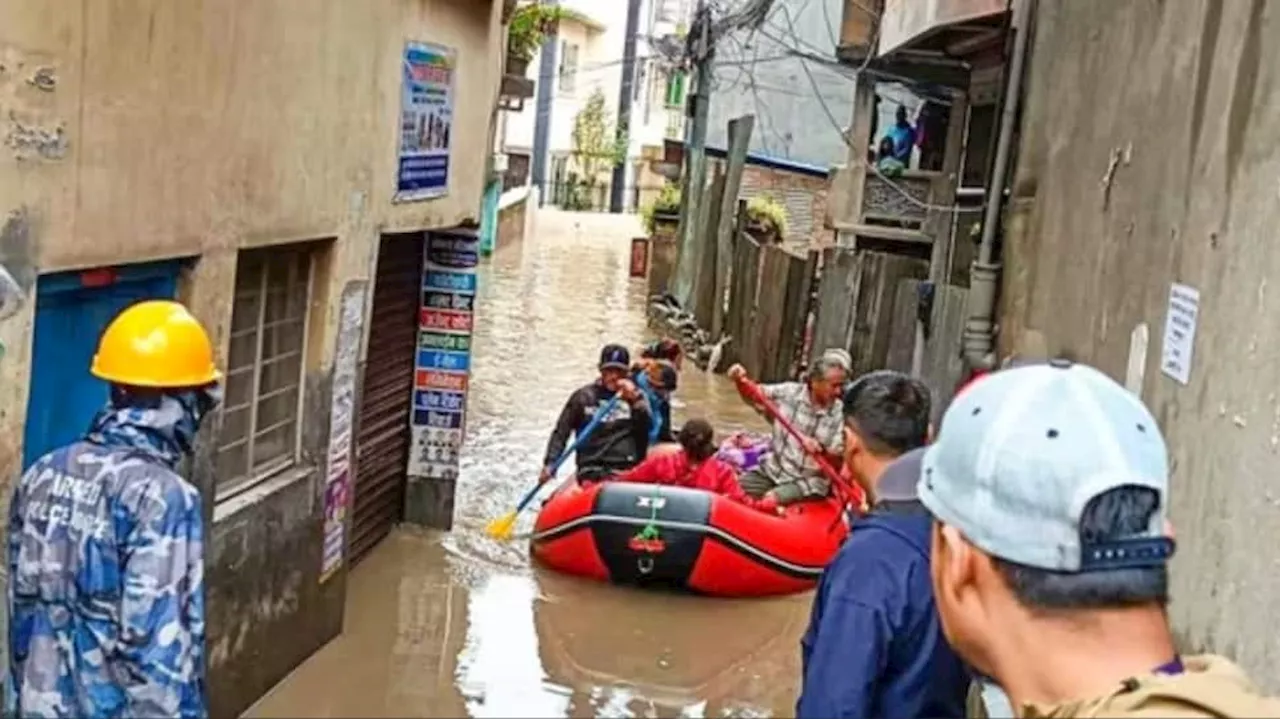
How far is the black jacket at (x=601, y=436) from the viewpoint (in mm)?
10625

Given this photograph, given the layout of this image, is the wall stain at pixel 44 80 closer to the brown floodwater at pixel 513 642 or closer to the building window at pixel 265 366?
the building window at pixel 265 366

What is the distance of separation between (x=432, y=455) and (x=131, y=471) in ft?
22.4

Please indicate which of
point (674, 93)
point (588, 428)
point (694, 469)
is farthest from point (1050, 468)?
point (674, 93)

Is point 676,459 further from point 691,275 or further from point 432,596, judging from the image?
point 691,275

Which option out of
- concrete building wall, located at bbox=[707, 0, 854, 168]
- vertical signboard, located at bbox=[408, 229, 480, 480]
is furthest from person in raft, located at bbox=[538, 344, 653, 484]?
concrete building wall, located at bbox=[707, 0, 854, 168]

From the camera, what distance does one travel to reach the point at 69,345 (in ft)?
17.3

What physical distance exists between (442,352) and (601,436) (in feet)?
4.13

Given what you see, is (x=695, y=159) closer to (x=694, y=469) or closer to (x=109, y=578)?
(x=694, y=469)

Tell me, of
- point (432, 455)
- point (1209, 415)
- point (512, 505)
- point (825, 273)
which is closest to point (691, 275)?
point (825, 273)

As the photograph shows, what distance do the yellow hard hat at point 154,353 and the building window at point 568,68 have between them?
47015 millimetres

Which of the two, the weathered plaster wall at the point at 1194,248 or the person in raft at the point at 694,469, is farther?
the person in raft at the point at 694,469

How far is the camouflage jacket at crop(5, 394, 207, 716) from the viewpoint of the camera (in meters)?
3.73

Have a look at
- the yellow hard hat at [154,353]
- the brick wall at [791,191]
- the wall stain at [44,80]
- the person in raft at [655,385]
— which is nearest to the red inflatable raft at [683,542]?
the person in raft at [655,385]

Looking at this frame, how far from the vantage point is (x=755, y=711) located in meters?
8.02
